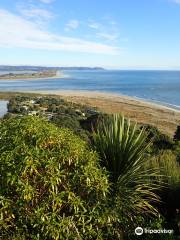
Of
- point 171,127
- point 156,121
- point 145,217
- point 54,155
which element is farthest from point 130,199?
point 156,121

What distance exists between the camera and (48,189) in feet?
15.4

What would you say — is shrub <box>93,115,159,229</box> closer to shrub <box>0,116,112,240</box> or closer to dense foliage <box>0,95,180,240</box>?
dense foliage <box>0,95,180,240</box>

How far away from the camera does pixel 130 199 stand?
19.2 ft

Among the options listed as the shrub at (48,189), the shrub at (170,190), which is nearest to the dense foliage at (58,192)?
the shrub at (48,189)

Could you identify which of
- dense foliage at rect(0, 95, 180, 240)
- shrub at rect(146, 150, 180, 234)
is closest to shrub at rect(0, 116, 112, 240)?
dense foliage at rect(0, 95, 180, 240)

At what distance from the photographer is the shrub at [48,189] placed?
452 centimetres

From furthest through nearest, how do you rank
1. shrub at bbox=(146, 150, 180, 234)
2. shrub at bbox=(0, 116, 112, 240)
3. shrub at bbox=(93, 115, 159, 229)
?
shrub at bbox=(146, 150, 180, 234) < shrub at bbox=(93, 115, 159, 229) < shrub at bbox=(0, 116, 112, 240)

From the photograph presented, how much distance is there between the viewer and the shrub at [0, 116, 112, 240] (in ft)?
14.8

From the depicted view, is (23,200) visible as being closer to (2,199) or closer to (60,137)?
(2,199)

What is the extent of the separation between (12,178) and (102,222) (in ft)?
3.74

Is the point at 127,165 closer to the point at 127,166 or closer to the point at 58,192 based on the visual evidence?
the point at 127,166

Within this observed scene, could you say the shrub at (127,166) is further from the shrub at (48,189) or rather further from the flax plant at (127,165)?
the shrub at (48,189)

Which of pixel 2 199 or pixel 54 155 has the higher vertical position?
pixel 54 155

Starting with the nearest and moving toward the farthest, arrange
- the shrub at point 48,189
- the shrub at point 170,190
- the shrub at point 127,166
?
the shrub at point 48,189 → the shrub at point 127,166 → the shrub at point 170,190
